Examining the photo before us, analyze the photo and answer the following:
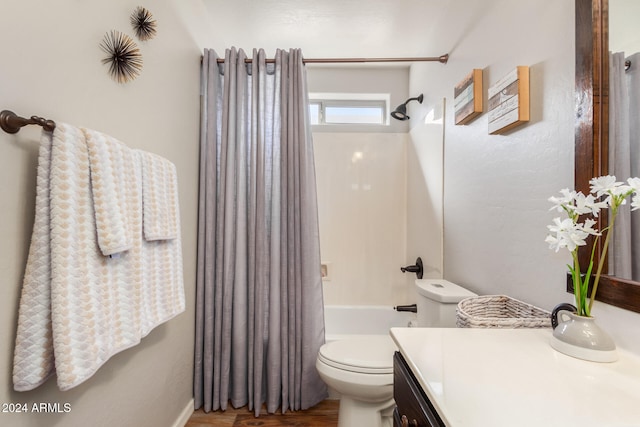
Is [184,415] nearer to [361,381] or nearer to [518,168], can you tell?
[361,381]

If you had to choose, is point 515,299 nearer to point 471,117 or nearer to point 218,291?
point 471,117

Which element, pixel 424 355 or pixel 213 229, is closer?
pixel 424 355

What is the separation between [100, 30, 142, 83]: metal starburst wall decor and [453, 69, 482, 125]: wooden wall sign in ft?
4.78

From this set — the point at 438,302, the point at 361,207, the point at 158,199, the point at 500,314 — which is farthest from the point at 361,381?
the point at 361,207

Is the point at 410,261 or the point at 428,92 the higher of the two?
the point at 428,92

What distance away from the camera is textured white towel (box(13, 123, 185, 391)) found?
69 cm

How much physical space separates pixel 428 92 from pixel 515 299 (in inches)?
62.4

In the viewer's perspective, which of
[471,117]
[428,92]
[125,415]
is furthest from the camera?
[428,92]

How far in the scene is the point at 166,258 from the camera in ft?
3.76

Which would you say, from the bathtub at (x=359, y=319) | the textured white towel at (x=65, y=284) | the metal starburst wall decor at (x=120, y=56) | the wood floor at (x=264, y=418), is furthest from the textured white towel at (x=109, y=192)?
the bathtub at (x=359, y=319)

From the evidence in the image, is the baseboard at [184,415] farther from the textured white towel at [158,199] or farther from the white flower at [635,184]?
the white flower at [635,184]

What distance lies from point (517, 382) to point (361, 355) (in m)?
0.94

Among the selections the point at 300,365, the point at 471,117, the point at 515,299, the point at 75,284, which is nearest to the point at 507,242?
the point at 515,299

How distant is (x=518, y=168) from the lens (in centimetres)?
111
